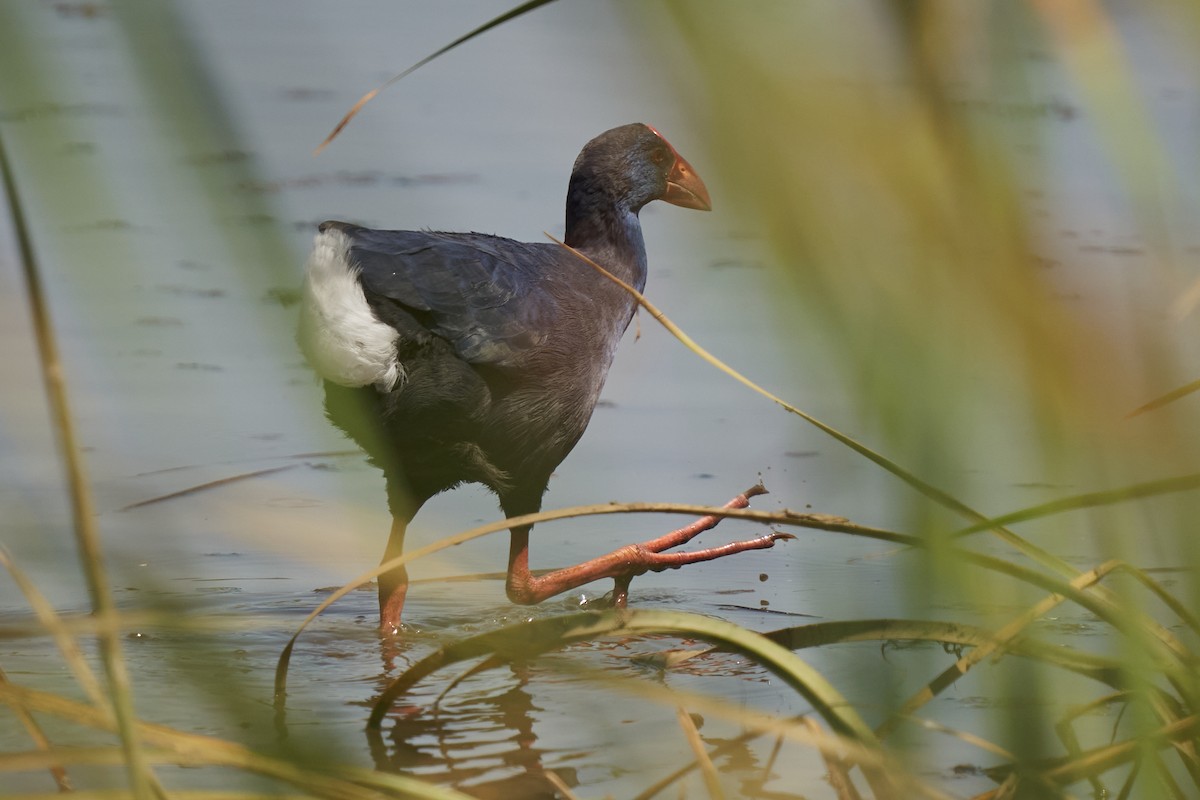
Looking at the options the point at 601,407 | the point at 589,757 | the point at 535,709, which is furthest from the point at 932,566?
the point at 601,407

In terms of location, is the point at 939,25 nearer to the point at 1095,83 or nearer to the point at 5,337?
the point at 1095,83

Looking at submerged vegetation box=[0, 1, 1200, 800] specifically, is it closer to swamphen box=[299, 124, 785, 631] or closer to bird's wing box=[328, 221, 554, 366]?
swamphen box=[299, 124, 785, 631]

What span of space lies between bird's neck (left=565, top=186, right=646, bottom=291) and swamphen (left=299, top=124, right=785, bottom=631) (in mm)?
331

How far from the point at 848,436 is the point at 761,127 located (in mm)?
141

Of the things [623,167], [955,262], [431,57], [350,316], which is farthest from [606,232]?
[955,262]

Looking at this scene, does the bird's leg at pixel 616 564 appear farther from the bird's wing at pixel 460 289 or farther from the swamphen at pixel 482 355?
the bird's wing at pixel 460 289

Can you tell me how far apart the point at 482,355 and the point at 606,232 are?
37.7 inches

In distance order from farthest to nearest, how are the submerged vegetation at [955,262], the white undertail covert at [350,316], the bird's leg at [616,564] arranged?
the bird's leg at [616,564], the white undertail covert at [350,316], the submerged vegetation at [955,262]

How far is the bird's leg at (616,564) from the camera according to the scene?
3.48 m

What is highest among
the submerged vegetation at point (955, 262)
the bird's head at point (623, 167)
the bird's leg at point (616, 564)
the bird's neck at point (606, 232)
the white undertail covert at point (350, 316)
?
the bird's head at point (623, 167)

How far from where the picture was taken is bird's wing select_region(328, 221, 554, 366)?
3016 mm

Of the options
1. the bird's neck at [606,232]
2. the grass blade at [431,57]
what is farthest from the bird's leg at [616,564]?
the grass blade at [431,57]

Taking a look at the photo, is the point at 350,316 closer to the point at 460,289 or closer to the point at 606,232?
the point at 460,289

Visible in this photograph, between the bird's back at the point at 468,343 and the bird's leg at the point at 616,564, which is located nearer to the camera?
the bird's back at the point at 468,343
